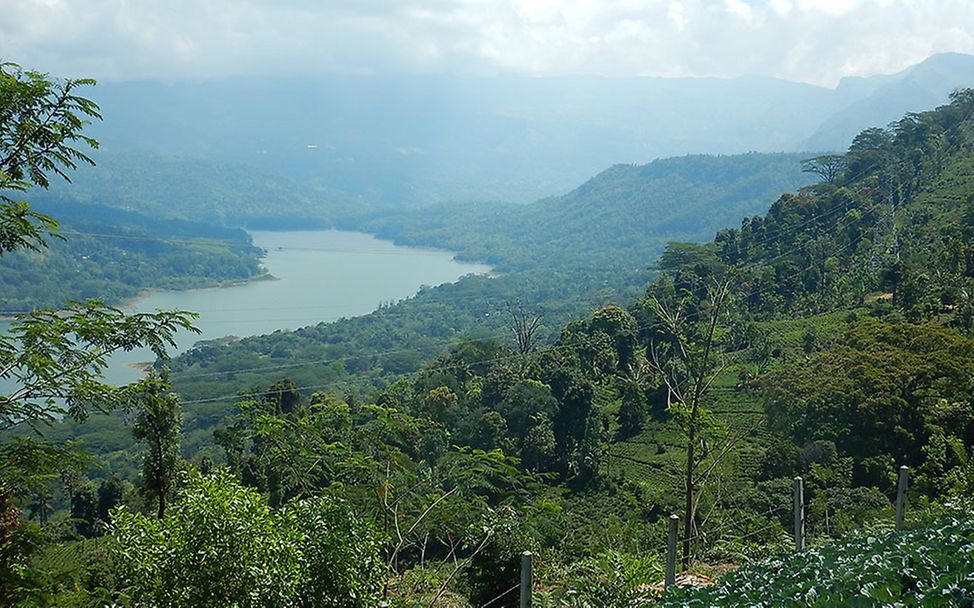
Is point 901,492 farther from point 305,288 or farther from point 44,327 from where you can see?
point 305,288

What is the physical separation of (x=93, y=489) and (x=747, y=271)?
24.7 metres

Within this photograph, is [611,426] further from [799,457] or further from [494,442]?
[799,457]

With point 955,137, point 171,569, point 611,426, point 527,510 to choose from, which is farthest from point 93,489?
point 955,137

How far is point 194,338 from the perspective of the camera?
8650 centimetres

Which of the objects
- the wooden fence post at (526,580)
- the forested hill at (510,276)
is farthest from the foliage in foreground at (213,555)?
the forested hill at (510,276)

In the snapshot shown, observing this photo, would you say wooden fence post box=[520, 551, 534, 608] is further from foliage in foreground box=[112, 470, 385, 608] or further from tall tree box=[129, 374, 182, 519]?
tall tree box=[129, 374, 182, 519]

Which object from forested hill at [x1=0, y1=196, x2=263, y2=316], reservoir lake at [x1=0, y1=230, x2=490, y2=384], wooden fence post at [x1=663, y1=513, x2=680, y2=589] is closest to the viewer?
wooden fence post at [x1=663, y1=513, x2=680, y2=589]

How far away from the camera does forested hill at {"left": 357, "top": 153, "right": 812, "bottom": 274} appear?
345 ft

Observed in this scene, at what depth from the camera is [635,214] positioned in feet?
375

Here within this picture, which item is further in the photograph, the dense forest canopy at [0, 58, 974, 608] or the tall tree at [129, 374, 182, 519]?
the tall tree at [129, 374, 182, 519]

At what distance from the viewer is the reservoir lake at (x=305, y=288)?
8400cm

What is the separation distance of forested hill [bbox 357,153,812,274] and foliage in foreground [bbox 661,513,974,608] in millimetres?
86896

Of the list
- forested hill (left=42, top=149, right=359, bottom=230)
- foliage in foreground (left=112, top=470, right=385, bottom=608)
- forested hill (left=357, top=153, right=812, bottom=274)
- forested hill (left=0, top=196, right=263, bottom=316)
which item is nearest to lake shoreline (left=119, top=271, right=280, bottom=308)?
forested hill (left=0, top=196, right=263, bottom=316)

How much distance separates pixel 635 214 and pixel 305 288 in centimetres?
4882
